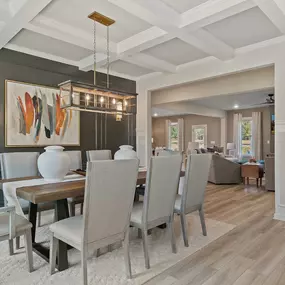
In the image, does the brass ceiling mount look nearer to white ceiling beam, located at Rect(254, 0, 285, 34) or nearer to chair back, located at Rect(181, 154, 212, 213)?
white ceiling beam, located at Rect(254, 0, 285, 34)

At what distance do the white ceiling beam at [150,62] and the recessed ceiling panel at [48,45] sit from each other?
0.79 m

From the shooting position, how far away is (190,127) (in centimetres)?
1280

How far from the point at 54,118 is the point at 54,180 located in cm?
212

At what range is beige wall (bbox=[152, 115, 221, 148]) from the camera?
11.8 meters

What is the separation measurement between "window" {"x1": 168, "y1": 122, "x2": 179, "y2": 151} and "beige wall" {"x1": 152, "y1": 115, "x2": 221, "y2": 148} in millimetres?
311

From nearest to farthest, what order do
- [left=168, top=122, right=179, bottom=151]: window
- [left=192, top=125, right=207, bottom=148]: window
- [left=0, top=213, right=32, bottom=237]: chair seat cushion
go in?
→ [left=0, top=213, right=32, bottom=237]: chair seat cushion → [left=192, top=125, right=207, bottom=148]: window → [left=168, top=122, right=179, bottom=151]: window

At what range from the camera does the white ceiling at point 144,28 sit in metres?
2.75

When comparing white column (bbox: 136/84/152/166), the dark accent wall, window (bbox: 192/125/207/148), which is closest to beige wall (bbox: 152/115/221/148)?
window (bbox: 192/125/207/148)

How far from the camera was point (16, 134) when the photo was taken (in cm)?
408

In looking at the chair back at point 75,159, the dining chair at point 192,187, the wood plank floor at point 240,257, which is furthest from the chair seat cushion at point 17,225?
the chair back at point 75,159

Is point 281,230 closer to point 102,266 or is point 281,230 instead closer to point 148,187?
point 148,187

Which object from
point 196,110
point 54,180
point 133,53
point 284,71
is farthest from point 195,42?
point 196,110

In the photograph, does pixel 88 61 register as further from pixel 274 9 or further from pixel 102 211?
pixel 102 211

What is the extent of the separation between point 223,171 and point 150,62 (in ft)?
12.0
